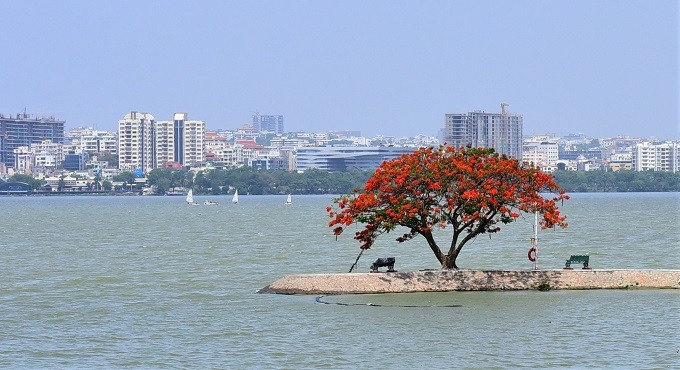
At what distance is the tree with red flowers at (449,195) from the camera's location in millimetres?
33125

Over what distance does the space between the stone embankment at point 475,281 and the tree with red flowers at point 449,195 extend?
0.95 meters

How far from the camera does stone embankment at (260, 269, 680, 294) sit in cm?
3216

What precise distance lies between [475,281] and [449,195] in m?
2.12

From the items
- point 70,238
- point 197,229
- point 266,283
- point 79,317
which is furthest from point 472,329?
point 197,229

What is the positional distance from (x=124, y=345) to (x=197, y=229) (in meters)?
53.6

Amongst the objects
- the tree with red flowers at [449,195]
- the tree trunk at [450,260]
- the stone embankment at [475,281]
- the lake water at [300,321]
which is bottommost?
the lake water at [300,321]

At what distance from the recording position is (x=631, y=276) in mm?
32781

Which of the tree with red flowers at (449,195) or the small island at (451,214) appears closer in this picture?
the small island at (451,214)

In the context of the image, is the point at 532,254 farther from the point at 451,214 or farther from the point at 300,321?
→ the point at 300,321

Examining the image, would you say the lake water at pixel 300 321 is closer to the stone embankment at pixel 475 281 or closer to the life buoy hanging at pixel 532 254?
the stone embankment at pixel 475 281

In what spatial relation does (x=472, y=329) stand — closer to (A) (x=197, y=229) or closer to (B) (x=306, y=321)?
(B) (x=306, y=321)

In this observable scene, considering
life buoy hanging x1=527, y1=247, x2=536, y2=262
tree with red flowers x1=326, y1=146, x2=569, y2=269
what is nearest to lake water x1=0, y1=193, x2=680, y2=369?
tree with red flowers x1=326, y1=146, x2=569, y2=269

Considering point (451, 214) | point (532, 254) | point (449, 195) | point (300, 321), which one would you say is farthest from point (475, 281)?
point (300, 321)

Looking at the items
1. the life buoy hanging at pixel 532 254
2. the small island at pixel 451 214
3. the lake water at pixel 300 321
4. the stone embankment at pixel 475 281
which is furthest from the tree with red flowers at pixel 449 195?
the lake water at pixel 300 321
